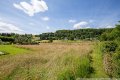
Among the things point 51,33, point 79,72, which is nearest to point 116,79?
point 79,72

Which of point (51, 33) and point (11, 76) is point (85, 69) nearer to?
point (11, 76)

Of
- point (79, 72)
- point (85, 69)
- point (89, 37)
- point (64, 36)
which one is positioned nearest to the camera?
point (79, 72)

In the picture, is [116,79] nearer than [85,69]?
Yes

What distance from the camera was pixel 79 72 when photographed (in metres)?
14.1

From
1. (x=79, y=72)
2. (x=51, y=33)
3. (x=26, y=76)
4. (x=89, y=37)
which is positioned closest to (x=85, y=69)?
(x=79, y=72)

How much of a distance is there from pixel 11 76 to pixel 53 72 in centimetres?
320

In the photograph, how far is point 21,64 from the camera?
1673 centimetres

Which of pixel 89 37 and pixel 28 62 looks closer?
pixel 28 62

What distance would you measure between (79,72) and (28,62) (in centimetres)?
625

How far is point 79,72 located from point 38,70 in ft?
11.8

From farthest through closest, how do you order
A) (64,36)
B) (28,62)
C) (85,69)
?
1. (64,36)
2. (28,62)
3. (85,69)

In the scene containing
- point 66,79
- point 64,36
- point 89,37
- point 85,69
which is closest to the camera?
point 66,79

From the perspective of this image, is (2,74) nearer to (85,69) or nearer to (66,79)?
(66,79)

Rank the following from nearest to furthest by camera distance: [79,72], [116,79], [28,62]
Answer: [116,79] → [79,72] → [28,62]
